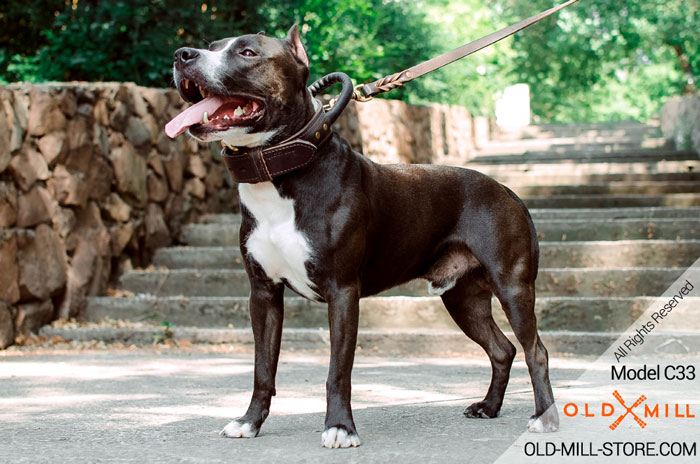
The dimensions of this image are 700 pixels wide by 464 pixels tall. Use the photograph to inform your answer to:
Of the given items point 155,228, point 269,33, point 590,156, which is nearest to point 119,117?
point 155,228

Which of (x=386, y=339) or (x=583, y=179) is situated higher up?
(x=386, y=339)

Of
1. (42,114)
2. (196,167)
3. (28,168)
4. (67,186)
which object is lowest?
(196,167)

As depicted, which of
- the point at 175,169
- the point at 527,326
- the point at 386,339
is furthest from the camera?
the point at 175,169

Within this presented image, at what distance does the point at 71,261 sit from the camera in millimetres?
7254

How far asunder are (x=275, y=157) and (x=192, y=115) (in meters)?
0.35

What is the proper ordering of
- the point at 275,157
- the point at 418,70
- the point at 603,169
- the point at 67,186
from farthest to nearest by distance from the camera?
the point at 603,169
the point at 67,186
the point at 418,70
the point at 275,157

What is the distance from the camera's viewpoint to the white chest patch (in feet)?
12.1

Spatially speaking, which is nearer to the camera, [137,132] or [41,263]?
[41,263]

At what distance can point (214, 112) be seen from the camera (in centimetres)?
356

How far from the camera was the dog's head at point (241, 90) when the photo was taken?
3.47 metres

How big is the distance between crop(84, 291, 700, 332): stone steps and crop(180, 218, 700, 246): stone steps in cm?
123

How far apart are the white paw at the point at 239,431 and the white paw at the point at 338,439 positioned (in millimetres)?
366

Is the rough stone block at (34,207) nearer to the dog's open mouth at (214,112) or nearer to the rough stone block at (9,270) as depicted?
the rough stone block at (9,270)

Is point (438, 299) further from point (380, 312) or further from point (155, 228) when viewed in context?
point (155, 228)
